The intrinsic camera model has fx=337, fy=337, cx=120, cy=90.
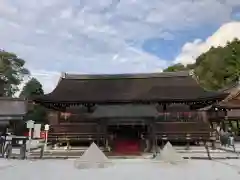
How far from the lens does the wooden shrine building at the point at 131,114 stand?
26.0m

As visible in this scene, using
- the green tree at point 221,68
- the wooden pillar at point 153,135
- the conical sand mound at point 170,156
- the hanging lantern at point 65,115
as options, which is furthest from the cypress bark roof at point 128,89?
the green tree at point 221,68

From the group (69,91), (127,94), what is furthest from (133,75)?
(69,91)

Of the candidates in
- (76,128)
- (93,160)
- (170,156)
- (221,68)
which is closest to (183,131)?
(170,156)

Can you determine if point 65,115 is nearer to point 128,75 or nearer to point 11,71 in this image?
point 128,75

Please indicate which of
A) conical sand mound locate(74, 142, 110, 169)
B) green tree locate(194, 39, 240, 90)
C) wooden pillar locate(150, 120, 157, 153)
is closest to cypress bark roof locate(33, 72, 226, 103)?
wooden pillar locate(150, 120, 157, 153)

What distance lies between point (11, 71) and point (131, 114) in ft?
171

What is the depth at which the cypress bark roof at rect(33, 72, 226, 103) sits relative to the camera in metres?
27.1

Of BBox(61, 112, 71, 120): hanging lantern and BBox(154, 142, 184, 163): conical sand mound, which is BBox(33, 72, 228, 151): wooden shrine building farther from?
BBox(154, 142, 184, 163): conical sand mound

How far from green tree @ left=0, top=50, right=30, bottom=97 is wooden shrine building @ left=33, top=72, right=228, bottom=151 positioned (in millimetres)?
43158

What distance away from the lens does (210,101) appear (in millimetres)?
27156

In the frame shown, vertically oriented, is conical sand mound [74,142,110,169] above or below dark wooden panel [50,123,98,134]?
below

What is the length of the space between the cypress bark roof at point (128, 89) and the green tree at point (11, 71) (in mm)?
40509

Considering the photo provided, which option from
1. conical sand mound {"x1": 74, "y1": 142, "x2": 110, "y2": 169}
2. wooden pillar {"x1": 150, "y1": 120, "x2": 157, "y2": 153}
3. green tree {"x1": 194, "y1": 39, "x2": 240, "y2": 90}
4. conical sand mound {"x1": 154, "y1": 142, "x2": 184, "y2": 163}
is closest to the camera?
conical sand mound {"x1": 74, "y1": 142, "x2": 110, "y2": 169}

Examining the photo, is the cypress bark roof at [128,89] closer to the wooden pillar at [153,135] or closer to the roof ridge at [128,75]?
the roof ridge at [128,75]
